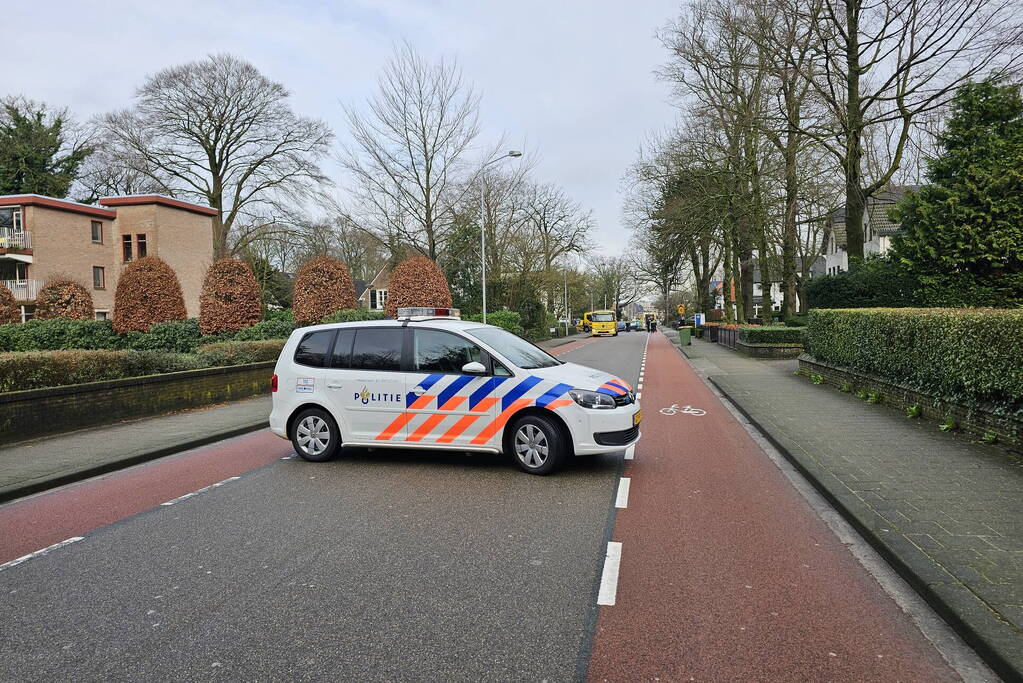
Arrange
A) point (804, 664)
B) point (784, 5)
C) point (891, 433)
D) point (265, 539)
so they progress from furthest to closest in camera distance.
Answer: point (784, 5), point (891, 433), point (265, 539), point (804, 664)

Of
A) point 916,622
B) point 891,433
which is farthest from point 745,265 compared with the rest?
point 916,622

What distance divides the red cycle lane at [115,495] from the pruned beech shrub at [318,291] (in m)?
13.7

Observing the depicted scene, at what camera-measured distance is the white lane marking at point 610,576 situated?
408 centimetres

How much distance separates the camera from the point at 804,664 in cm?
331

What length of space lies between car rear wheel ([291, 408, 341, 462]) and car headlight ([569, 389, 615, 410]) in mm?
2804

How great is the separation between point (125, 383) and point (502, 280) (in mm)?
30234

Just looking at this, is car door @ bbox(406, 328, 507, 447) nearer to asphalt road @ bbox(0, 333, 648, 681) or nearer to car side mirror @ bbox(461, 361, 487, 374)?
car side mirror @ bbox(461, 361, 487, 374)

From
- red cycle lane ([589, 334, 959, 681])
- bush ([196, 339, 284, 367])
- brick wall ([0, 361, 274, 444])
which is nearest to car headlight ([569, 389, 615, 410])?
red cycle lane ([589, 334, 959, 681])

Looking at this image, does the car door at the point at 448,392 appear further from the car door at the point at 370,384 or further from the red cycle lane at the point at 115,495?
the red cycle lane at the point at 115,495

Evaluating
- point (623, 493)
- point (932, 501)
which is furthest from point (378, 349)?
point (932, 501)

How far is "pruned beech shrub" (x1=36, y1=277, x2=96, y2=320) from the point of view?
24141mm

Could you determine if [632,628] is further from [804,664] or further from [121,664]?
[121,664]

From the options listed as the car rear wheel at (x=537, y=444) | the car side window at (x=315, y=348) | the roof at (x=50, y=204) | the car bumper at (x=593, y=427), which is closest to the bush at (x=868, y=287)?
the car bumper at (x=593, y=427)

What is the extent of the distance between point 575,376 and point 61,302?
23.2 meters
